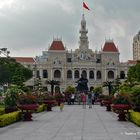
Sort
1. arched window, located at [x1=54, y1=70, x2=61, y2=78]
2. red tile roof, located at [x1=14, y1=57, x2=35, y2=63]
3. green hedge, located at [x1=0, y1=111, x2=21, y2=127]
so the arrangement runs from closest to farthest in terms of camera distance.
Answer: green hedge, located at [x1=0, y1=111, x2=21, y2=127], arched window, located at [x1=54, y1=70, x2=61, y2=78], red tile roof, located at [x1=14, y1=57, x2=35, y2=63]

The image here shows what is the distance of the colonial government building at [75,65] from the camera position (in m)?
125

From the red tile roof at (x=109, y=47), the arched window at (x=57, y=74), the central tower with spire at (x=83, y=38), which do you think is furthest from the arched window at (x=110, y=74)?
the arched window at (x=57, y=74)

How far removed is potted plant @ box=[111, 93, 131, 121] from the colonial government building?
102 meters

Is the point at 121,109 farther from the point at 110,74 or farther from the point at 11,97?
the point at 110,74

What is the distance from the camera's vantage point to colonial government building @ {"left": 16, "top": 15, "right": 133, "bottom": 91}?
125m

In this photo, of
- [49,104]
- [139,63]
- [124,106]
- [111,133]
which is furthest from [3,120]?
[139,63]

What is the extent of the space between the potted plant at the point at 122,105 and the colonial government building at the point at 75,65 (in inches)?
4018

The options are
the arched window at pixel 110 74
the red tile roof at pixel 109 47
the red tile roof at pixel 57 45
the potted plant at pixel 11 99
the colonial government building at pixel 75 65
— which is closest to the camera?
Result: the potted plant at pixel 11 99

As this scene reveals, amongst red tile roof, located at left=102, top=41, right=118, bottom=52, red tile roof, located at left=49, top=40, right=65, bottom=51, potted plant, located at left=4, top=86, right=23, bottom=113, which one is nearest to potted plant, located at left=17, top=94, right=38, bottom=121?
potted plant, located at left=4, top=86, right=23, bottom=113

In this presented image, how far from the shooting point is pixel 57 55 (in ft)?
415

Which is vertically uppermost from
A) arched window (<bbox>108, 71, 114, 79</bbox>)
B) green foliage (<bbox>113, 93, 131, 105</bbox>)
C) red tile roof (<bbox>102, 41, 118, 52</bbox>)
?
red tile roof (<bbox>102, 41, 118, 52</bbox>)

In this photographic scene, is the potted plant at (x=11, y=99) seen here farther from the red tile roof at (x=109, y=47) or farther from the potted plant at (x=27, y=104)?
the red tile roof at (x=109, y=47)

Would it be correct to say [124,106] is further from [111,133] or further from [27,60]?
[27,60]

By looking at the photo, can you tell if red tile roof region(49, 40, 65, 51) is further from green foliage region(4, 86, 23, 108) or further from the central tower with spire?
green foliage region(4, 86, 23, 108)
